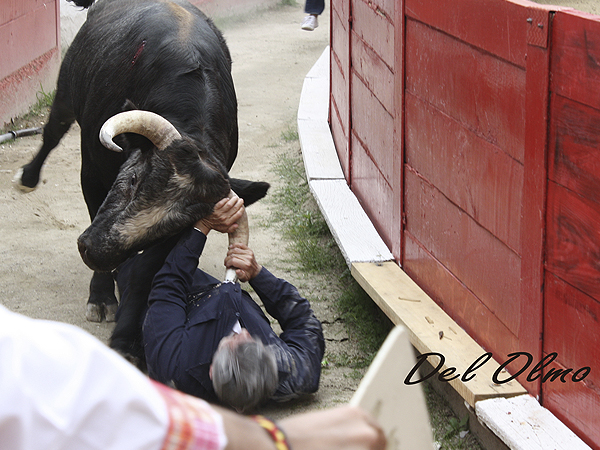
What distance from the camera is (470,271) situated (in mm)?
2920

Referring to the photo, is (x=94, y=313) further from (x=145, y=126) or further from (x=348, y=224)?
(x=348, y=224)

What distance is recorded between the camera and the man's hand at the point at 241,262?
3037 millimetres

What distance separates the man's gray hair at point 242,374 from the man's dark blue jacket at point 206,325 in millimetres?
359

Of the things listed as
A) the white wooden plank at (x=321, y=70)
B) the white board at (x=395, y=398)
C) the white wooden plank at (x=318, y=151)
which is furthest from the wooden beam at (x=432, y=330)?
the white wooden plank at (x=321, y=70)

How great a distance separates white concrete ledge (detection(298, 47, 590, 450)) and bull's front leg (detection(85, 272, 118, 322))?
3.71 feet

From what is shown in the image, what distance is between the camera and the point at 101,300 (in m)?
3.83

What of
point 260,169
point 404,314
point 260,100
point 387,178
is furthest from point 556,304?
point 260,100

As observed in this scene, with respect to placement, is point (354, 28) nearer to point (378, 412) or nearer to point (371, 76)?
point (371, 76)

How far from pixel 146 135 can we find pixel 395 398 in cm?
209

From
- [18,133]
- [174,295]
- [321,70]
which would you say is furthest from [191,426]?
[321,70]

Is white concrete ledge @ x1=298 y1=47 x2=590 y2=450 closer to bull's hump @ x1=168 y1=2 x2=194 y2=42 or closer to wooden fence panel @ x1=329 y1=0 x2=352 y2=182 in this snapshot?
wooden fence panel @ x1=329 y1=0 x2=352 y2=182

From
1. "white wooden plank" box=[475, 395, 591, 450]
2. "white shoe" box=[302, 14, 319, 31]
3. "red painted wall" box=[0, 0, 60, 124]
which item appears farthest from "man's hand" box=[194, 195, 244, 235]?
Answer: "white shoe" box=[302, 14, 319, 31]

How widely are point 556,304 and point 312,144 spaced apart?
3.40 m

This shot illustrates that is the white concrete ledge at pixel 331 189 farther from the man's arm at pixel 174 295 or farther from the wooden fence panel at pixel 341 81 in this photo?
the man's arm at pixel 174 295
